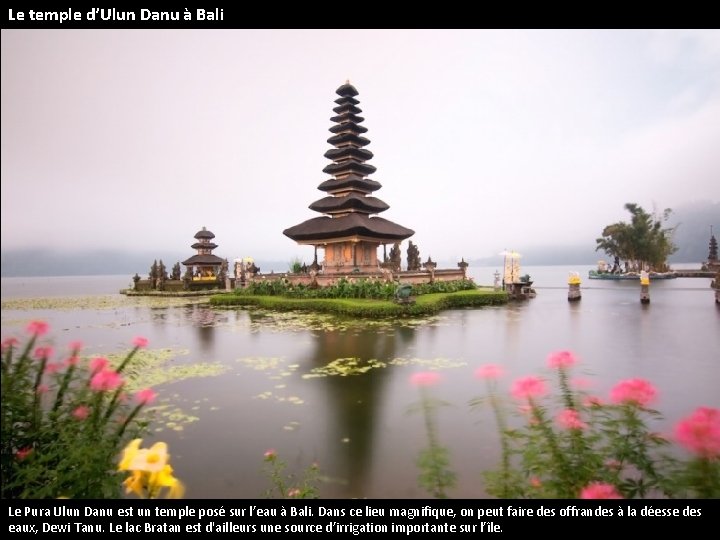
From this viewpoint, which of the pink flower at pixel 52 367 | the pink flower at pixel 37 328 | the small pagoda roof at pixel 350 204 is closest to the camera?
the pink flower at pixel 37 328

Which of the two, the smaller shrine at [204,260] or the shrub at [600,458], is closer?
the shrub at [600,458]

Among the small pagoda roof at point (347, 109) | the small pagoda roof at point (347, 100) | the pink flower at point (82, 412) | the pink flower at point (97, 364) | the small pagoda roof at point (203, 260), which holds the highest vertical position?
the small pagoda roof at point (347, 100)

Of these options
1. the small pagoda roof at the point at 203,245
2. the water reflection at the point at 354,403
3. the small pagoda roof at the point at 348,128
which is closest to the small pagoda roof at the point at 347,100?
the small pagoda roof at the point at 348,128

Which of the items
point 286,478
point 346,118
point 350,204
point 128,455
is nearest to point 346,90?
point 346,118

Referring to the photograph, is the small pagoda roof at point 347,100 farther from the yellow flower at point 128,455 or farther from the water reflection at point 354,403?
the yellow flower at point 128,455

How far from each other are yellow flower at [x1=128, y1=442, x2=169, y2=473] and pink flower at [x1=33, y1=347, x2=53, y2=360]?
3.95ft

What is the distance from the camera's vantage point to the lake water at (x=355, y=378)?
3961 mm

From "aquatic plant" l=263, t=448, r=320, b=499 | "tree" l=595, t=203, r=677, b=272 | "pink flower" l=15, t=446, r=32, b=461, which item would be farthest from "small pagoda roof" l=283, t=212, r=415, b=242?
"tree" l=595, t=203, r=677, b=272

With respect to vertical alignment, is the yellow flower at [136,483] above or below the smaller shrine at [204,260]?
below

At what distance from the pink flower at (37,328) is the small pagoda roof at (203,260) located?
4259 centimetres

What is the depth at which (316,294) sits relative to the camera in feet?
66.1

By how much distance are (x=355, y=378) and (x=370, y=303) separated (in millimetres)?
9061
